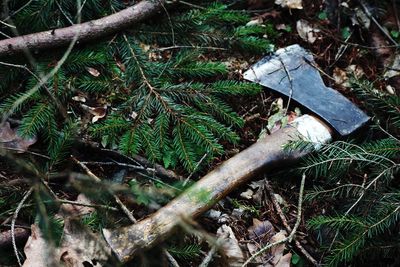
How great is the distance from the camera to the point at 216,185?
282 cm

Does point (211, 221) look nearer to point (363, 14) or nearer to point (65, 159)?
point (65, 159)

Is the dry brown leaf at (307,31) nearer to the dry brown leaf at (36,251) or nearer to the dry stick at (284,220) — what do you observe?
the dry stick at (284,220)

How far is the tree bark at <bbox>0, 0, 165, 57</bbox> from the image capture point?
303 cm

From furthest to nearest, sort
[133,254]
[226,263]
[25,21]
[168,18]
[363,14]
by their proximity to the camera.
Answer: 1. [363,14]
2. [168,18]
3. [25,21]
4. [226,263]
5. [133,254]

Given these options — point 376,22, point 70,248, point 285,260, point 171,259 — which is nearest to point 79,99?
point 70,248

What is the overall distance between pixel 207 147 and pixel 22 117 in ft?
4.13

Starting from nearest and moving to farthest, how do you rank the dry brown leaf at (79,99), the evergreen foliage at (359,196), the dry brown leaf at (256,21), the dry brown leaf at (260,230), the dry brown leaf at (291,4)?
the evergreen foliage at (359,196), the dry brown leaf at (260,230), the dry brown leaf at (79,99), the dry brown leaf at (256,21), the dry brown leaf at (291,4)

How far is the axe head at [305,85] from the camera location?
3.29 m

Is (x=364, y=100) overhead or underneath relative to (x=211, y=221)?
overhead

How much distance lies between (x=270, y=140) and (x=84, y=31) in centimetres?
151

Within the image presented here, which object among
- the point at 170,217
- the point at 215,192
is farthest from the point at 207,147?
the point at 170,217

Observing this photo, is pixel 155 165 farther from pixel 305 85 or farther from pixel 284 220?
pixel 305 85

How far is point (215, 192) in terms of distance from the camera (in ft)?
9.20

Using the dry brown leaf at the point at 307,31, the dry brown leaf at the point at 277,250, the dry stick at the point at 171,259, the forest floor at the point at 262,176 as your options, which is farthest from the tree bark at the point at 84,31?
the dry brown leaf at the point at 277,250
